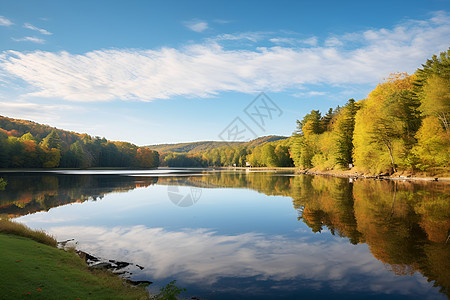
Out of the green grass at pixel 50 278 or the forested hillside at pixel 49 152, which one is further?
the forested hillside at pixel 49 152

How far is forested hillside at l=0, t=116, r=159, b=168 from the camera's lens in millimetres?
112812

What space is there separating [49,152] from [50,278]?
13212 centimetres

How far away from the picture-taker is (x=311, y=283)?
31.2 ft

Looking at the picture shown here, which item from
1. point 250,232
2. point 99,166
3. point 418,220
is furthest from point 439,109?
point 99,166

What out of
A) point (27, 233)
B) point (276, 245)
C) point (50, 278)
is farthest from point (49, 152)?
point (50, 278)

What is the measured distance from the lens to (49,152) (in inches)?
4739

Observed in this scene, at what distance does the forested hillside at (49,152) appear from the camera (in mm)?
112812

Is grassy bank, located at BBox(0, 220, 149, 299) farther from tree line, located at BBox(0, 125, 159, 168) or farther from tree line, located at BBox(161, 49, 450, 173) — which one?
tree line, located at BBox(0, 125, 159, 168)

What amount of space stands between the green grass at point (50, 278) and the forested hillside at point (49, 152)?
12367 centimetres

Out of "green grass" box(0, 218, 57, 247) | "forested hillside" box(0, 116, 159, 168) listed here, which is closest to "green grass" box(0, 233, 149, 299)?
"green grass" box(0, 218, 57, 247)

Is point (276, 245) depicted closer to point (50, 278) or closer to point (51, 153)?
point (50, 278)

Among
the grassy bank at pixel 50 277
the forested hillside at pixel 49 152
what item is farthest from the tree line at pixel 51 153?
the grassy bank at pixel 50 277

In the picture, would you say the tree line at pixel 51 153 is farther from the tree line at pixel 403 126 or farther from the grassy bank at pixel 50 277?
the grassy bank at pixel 50 277

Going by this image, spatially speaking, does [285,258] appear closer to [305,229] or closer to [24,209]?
[305,229]
